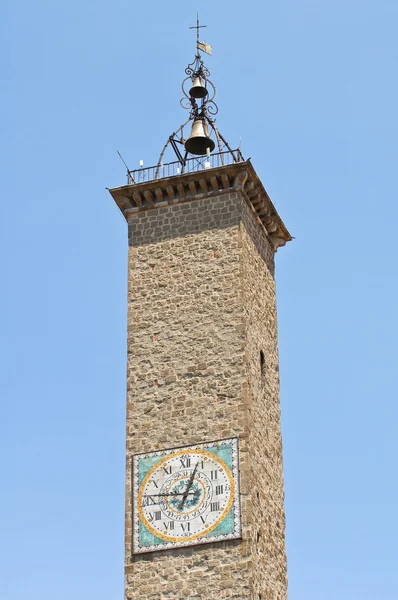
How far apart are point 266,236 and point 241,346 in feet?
14.2

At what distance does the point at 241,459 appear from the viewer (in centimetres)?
2488

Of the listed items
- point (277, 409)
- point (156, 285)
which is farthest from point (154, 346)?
point (277, 409)

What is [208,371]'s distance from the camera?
26000 mm

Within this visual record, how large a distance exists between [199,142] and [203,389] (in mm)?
6837

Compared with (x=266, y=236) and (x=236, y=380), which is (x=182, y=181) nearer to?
(x=266, y=236)

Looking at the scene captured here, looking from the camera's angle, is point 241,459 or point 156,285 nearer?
point 241,459

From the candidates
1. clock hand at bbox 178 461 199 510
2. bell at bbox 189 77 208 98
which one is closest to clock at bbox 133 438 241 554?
clock hand at bbox 178 461 199 510

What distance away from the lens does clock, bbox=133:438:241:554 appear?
24562mm

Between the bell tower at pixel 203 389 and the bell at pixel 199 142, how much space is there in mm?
404

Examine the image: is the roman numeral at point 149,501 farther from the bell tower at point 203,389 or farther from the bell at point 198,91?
the bell at point 198,91

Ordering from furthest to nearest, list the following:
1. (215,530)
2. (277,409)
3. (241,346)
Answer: (277,409)
(241,346)
(215,530)

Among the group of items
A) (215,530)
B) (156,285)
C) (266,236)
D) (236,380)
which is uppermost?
(266,236)

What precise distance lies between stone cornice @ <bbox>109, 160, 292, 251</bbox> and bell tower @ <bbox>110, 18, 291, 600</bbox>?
28mm

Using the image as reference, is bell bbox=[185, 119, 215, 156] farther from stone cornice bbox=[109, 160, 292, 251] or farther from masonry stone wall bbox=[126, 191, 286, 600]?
masonry stone wall bbox=[126, 191, 286, 600]
